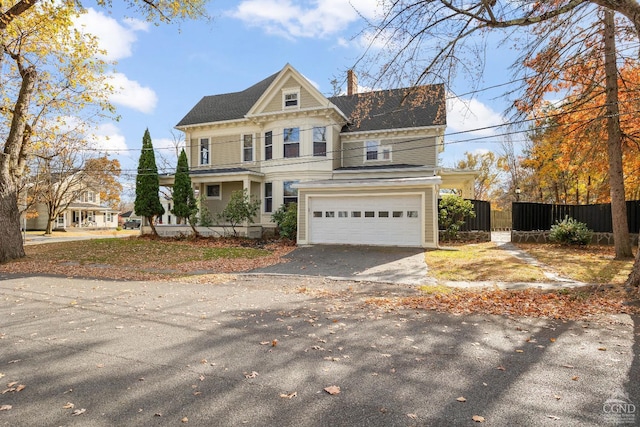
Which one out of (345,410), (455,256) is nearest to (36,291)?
(345,410)

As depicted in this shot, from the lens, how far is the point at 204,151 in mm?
22109

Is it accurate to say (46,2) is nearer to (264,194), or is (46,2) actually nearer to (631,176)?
(264,194)

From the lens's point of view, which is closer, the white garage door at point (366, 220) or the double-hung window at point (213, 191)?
the white garage door at point (366, 220)

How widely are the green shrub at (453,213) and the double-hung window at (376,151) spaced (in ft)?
12.9

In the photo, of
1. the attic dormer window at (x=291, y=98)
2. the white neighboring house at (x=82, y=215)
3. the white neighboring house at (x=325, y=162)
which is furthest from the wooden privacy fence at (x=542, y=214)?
the white neighboring house at (x=82, y=215)

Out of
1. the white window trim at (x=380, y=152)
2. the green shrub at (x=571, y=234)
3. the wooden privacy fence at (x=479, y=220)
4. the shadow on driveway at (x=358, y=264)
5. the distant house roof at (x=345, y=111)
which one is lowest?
the shadow on driveway at (x=358, y=264)

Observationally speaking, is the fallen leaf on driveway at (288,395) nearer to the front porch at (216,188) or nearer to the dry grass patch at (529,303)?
the dry grass patch at (529,303)

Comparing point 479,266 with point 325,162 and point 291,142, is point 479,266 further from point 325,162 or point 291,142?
point 291,142

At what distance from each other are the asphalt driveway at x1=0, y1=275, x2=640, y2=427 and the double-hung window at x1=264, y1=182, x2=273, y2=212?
13.6 metres

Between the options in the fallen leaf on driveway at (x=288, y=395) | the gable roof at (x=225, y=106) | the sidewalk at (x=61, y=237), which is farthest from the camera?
the sidewalk at (x=61, y=237)

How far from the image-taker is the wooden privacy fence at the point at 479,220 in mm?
18156

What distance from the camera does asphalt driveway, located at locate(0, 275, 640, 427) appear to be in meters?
2.91

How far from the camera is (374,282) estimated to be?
31.0 ft

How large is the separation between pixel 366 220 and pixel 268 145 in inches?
308
